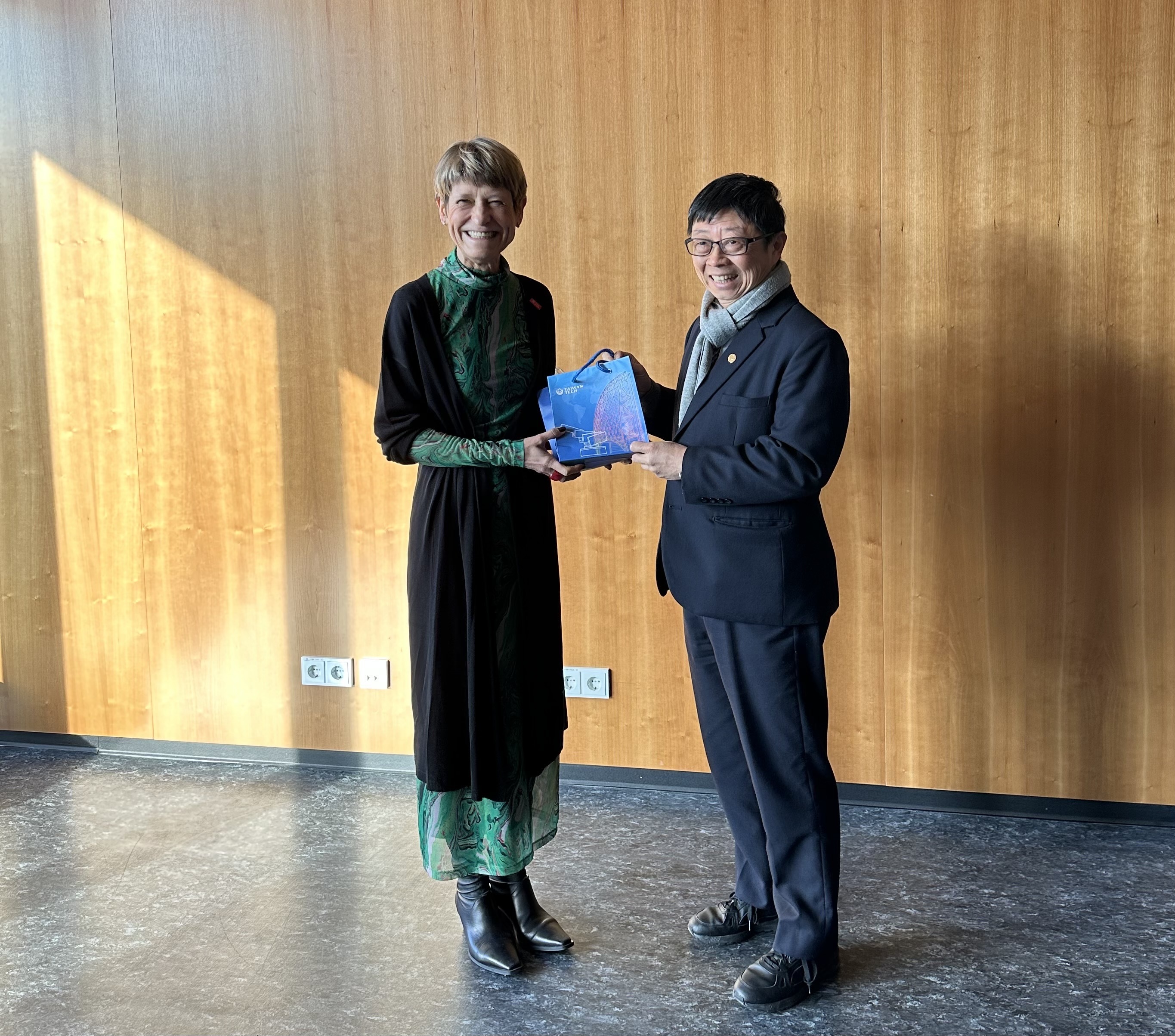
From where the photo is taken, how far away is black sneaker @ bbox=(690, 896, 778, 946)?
274 cm

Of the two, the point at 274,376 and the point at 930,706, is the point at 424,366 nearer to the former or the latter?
the point at 274,376

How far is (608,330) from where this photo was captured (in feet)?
11.8

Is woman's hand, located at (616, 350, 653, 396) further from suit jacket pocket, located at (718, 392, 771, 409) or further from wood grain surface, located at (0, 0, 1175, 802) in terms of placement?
wood grain surface, located at (0, 0, 1175, 802)

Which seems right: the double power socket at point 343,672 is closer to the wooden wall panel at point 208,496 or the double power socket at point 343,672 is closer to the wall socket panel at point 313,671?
the wall socket panel at point 313,671

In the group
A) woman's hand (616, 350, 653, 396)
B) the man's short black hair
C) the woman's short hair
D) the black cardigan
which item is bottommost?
the black cardigan

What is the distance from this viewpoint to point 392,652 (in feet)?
12.8

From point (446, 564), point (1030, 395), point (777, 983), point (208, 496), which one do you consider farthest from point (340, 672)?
point (1030, 395)

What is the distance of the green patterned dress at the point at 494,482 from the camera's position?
2525mm

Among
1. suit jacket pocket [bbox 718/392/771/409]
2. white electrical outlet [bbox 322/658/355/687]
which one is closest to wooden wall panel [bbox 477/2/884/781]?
white electrical outlet [bbox 322/658/355/687]

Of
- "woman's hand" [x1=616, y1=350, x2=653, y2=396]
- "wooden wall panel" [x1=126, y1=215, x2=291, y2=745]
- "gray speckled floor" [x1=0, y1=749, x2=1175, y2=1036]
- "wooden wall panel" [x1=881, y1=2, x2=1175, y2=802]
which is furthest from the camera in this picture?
"wooden wall panel" [x1=126, y1=215, x2=291, y2=745]

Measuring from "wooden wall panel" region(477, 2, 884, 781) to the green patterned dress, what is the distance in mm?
987

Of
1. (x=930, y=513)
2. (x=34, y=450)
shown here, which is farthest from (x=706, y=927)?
(x=34, y=450)

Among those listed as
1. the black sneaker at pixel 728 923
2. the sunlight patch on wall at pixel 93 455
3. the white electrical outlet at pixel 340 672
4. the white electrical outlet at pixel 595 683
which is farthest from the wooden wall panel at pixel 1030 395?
the sunlight patch on wall at pixel 93 455

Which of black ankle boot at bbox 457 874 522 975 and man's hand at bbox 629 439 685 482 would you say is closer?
man's hand at bbox 629 439 685 482
